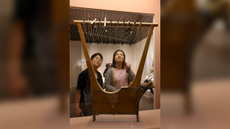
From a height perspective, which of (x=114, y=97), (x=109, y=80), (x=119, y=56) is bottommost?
(x=114, y=97)

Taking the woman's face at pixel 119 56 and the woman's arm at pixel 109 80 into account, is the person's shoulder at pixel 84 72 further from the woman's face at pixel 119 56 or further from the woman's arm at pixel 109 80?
the woman's face at pixel 119 56

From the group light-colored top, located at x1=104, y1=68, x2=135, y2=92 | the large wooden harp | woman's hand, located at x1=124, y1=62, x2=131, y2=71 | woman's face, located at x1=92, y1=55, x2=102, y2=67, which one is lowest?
the large wooden harp

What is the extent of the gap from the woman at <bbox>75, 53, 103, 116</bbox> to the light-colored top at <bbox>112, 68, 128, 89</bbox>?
14cm

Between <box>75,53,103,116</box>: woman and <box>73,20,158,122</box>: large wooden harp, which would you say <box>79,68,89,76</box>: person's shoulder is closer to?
<box>75,53,103,116</box>: woman

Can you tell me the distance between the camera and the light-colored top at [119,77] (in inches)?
49.6

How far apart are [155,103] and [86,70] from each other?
1.00m

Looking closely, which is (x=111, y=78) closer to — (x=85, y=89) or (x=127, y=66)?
(x=127, y=66)

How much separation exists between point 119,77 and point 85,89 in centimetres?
37

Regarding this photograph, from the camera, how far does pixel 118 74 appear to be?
1.28 m

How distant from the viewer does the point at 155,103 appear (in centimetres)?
173

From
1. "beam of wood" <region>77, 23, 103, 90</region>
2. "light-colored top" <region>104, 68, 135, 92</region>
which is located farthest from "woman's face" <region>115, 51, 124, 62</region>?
"beam of wood" <region>77, 23, 103, 90</region>

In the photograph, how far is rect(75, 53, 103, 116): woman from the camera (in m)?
1.28

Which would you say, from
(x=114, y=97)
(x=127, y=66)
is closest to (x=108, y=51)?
(x=127, y=66)

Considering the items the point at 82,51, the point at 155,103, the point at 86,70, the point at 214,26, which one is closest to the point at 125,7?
the point at 82,51
